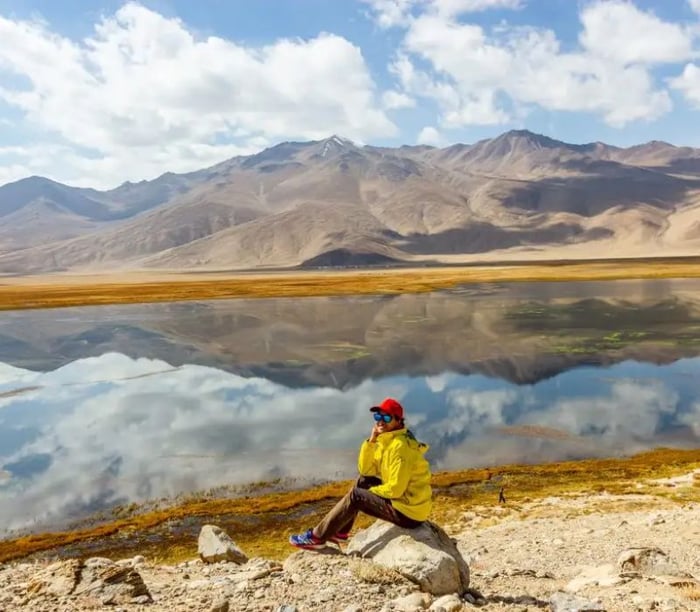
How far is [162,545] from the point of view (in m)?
15.2

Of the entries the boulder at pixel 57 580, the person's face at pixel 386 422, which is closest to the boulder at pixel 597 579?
the person's face at pixel 386 422

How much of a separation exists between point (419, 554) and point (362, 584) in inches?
37.0

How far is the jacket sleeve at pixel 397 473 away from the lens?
8406 millimetres

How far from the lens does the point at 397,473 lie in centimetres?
846

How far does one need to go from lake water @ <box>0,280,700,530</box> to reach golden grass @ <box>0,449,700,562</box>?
4.16 ft

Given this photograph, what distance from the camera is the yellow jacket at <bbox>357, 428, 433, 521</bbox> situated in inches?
332

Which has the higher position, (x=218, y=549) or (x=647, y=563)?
(x=218, y=549)

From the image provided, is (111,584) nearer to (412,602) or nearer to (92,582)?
(92,582)

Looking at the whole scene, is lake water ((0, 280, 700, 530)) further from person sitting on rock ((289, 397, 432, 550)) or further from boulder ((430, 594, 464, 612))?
boulder ((430, 594, 464, 612))

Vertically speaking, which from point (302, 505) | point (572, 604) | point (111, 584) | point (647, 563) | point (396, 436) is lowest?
point (302, 505)

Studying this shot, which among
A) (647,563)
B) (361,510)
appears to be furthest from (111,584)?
(647,563)

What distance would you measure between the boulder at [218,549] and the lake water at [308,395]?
797cm

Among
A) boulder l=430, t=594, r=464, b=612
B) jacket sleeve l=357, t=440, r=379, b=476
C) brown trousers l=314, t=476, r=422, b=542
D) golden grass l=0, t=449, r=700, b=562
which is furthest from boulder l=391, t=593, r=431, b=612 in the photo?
golden grass l=0, t=449, r=700, b=562

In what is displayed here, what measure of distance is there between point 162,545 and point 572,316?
165ft
